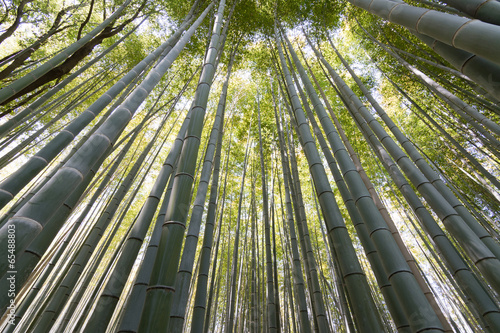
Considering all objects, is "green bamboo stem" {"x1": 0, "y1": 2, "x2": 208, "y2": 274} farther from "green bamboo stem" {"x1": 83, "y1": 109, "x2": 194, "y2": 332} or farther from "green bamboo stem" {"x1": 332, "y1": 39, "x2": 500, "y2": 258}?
"green bamboo stem" {"x1": 332, "y1": 39, "x2": 500, "y2": 258}

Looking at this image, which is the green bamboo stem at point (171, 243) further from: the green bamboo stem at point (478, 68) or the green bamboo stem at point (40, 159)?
the green bamboo stem at point (478, 68)

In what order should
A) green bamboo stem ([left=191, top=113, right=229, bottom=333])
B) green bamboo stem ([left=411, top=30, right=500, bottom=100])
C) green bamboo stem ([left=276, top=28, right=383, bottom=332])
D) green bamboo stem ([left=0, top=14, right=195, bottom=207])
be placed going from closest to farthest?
green bamboo stem ([left=411, top=30, right=500, bottom=100]) → green bamboo stem ([left=276, top=28, right=383, bottom=332]) → green bamboo stem ([left=0, top=14, right=195, bottom=207]) → green bamboo stem ([left=191, top=113, right=229, bottom=333])

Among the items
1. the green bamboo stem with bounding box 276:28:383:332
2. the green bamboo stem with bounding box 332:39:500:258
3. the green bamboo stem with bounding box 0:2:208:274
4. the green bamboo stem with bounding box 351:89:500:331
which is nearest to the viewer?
the green bamboo stem with bounding box 0:2:208:274

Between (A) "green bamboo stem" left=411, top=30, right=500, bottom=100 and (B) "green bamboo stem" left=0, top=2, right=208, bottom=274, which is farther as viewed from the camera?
(A) "green bamboo stem" left=411, top=30, right=500, bottom=100

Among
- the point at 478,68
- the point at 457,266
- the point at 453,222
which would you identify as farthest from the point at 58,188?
the point at 457,266

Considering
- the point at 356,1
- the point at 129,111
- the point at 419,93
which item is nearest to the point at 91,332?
the point at 129,111

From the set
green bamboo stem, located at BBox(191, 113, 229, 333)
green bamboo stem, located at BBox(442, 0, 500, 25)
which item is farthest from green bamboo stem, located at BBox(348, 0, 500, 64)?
green bamboo stem, located at BBox(191, 113, 229, 333)

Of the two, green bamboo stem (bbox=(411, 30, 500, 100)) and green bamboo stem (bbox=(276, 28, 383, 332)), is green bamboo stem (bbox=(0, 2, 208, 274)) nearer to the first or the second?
green bamboo stem (bbox=(276, 28, 383, 332))

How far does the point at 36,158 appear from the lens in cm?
144

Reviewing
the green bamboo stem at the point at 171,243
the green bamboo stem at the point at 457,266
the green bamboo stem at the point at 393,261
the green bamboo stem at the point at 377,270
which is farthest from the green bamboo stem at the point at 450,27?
the green bamboo stem at the point at 457,266

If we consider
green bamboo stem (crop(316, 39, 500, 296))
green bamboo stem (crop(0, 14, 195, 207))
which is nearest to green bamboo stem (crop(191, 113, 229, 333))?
green bamboo stem (crop(0, 14, 195, 207))

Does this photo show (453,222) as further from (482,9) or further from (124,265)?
(124,265)

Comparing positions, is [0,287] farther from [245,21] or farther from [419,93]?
[419,93]

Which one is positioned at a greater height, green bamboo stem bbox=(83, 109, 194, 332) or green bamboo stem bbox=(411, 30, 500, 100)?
green bamboo stem bbox=(411, 30, 500, 100)
